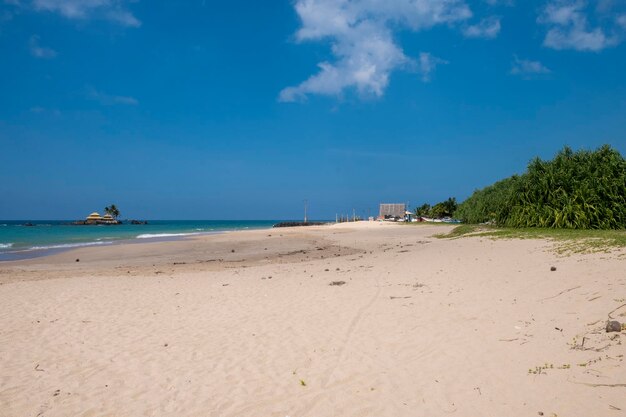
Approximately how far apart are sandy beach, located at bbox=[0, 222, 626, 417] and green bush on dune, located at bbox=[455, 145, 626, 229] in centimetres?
1723

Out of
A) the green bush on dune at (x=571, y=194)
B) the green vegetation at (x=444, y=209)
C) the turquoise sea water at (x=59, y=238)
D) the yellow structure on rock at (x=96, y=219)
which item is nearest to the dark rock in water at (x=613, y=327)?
the green bush on dune at (x=571, y=194)

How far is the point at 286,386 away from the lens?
5363mm

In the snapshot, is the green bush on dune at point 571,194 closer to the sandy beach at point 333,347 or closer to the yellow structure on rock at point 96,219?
the sandy beach at point 333,347

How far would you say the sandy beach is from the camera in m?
4.77

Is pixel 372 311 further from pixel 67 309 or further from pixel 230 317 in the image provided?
pixel 67 309

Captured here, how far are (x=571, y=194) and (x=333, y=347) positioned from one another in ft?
88.9

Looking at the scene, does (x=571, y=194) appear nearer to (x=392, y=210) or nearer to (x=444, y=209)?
(x=444, y=209)

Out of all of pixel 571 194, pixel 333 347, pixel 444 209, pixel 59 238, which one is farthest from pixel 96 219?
pixel 333 347

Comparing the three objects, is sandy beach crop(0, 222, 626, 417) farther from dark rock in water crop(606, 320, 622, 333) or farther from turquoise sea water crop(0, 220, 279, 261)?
Answer: turquoise sea water crop(0, 220, 279, 261)

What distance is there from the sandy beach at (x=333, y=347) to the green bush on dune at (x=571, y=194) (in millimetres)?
Answer: 17231

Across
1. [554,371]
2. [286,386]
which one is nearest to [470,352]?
[554,371]

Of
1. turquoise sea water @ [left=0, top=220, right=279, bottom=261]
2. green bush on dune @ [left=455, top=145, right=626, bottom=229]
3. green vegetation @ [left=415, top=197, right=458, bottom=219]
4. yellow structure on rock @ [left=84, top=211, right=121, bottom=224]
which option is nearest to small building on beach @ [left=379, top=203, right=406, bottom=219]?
green vegetation @ [left=415, top=197, right=458, bottom=219]

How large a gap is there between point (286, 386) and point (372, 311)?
12.7ft

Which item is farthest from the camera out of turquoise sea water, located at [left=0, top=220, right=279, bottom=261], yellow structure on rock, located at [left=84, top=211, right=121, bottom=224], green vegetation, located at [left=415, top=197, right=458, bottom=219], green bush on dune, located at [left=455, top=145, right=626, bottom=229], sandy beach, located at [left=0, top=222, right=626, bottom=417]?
yellow structure on rock, located at [left=84, top=211, right=121, bottom=224]
